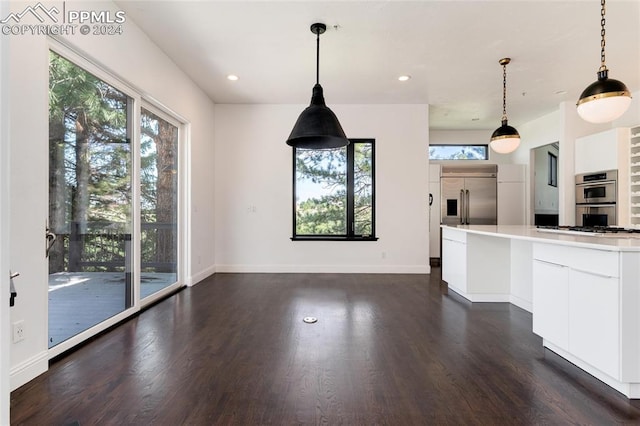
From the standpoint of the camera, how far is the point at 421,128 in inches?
224

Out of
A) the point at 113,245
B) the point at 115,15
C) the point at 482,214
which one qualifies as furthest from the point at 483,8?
the point at 482,214

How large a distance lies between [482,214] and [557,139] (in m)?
1.88

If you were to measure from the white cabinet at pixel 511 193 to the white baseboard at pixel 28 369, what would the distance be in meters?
7.32

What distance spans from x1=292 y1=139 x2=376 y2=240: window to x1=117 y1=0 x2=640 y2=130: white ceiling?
99 centimetres

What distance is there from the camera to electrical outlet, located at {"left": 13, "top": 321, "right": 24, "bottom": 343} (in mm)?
1990

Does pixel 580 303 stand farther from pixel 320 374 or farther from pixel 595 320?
pixel 320 374

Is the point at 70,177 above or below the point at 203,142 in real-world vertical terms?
below

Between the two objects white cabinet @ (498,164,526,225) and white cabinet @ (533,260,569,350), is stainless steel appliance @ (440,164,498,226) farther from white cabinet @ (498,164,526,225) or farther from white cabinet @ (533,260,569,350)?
white cabinet @ (533,260,569,350)

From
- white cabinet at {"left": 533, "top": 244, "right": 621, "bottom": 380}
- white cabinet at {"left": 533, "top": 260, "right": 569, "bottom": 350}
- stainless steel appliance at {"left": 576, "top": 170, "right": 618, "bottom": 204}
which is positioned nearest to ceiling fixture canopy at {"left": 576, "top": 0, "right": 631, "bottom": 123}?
white cabinet at {"left": 533, "top": 244, "right": 621, "bottom": 380}

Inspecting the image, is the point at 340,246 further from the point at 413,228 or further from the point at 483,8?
the point at 483,8

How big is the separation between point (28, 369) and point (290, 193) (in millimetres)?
4126

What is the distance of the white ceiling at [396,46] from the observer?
9.73 ft

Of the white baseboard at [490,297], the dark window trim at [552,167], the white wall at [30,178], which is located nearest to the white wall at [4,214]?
the white wall at [30,178]

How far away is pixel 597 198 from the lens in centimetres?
503
